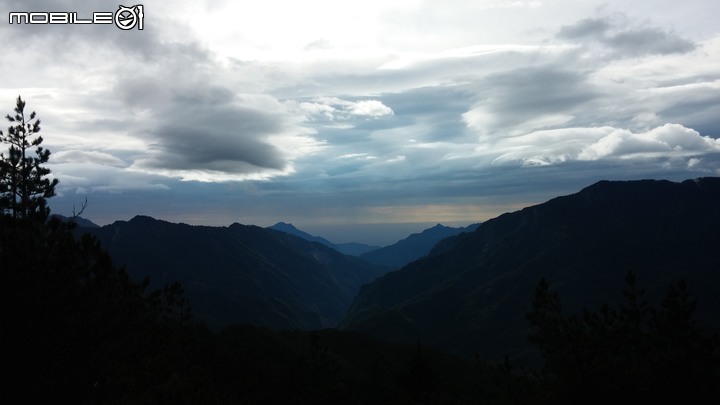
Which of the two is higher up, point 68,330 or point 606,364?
point 68,330

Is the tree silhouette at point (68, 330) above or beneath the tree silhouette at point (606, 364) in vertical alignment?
above

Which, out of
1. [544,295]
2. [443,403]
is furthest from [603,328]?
[443,403]

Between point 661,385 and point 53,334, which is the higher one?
point 53,334

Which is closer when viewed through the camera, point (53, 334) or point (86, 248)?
point (53, 334)

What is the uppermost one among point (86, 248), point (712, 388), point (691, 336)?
point (86, 248)

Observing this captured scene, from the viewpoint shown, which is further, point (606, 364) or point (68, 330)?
point (606, 364)

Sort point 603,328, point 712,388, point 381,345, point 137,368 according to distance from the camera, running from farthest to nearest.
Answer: point 381,345, point 603,328, point 712,388, point 137,368

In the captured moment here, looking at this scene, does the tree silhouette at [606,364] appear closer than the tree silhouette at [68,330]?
No

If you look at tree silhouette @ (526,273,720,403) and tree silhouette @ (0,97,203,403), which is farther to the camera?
tree silhouette @ (526,273,720,403)

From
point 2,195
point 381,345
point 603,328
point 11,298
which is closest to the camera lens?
point 11,298

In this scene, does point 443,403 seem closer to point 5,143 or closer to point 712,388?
point 712,388

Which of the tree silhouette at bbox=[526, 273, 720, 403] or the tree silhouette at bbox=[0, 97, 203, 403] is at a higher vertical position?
the tree silhouette at bbox=[0, 97, 203, 403]

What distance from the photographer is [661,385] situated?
2706 cm

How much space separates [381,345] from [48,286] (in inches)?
7327
